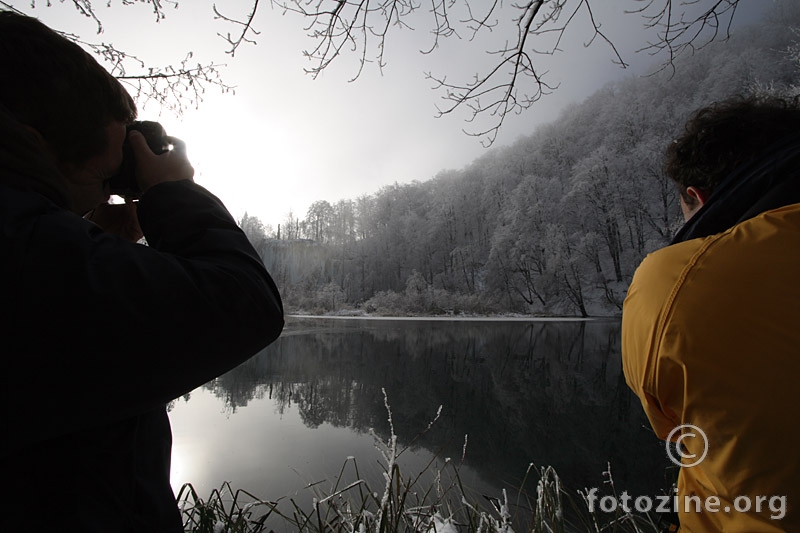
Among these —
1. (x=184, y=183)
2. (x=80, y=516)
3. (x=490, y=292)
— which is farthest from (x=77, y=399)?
(x=490, y=292)

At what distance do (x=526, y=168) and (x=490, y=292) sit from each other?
13.7 metres

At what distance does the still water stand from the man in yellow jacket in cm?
123

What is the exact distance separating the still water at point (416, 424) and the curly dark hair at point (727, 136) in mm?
1644

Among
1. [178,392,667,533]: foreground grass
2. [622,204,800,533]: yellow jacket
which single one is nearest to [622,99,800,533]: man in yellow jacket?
[622,204,800,533]: yellow jacket

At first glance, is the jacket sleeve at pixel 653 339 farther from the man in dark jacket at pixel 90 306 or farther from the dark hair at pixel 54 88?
the dark hair at pixel 54 88

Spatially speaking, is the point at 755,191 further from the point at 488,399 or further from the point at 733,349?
the point at 488,399

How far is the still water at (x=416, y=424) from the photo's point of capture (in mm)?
3340

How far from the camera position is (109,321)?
A: 0.44 m

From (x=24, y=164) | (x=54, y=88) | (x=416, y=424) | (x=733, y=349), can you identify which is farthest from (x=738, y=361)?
(x=416, y=424)

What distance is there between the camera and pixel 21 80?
0.59 meters

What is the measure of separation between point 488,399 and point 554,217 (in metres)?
25.0

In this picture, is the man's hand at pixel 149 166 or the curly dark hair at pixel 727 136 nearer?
the man's hand at pixel 149 166

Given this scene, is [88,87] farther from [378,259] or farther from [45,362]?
[378,259]

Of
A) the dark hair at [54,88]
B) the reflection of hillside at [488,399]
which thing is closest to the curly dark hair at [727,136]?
the dark hair at [54,88]
